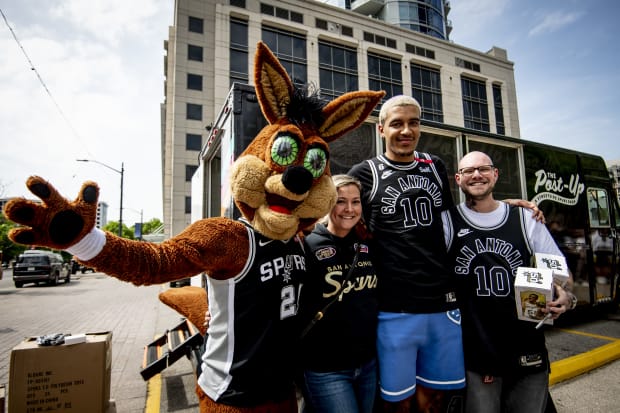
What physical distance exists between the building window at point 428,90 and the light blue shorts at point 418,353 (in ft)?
95.0

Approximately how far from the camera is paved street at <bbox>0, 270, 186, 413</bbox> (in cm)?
378

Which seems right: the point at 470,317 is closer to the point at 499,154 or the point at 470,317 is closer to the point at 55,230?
the point at 55,230

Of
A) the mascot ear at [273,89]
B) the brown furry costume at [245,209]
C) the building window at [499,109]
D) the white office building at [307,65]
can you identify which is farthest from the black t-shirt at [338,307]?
the building window at [499,109]

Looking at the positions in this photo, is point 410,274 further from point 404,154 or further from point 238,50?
point 238,50

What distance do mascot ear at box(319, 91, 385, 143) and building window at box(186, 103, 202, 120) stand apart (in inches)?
927

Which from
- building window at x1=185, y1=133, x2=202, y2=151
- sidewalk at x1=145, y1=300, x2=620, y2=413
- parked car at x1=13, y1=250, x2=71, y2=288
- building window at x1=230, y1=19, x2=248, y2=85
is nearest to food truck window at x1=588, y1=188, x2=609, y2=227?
sidewalk at x1=145, y1=300, x2=620, y2=413

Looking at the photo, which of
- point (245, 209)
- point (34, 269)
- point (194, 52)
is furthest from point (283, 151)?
point (194, 52)

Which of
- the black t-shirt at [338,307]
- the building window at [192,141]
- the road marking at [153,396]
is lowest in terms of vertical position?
the road marking at [153,396]

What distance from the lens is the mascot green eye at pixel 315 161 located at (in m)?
1.61

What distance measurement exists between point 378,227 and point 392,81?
94.0 ft

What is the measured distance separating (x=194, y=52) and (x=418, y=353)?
86.3 ft

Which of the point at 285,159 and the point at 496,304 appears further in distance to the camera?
the point at 496,304

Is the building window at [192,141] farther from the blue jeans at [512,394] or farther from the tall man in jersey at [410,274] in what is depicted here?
the blue jeans at [512,394]

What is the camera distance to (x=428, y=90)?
95.0ft
